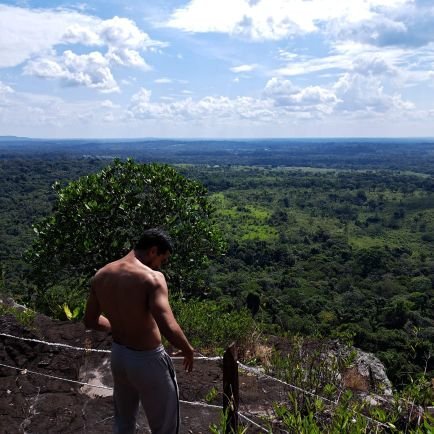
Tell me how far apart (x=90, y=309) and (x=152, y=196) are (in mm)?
7171

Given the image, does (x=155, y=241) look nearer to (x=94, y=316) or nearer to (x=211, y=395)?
(x=94, y=316)

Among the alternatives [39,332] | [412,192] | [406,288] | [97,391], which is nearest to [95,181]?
[39,332]

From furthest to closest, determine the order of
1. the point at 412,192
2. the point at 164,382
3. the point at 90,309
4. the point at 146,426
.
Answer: the point at 412,192 → the point at 146,426 → the point at 90,309 → the point at 164,382

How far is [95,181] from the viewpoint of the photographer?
35.0ft

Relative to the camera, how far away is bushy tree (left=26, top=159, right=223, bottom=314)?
10.5 metres

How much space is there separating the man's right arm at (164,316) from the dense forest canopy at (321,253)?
6.27 ft

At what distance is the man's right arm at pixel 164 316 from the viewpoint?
325 centimetres

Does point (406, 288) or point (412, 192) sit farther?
point (412, 192)

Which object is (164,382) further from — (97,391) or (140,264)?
(97,391)

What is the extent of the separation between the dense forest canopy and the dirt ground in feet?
4.39

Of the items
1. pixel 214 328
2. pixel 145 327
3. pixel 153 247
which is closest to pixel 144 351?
pixel 145 327

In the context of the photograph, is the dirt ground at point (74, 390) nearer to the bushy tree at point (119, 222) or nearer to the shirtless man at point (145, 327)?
the shirtless man at point (145, 327)

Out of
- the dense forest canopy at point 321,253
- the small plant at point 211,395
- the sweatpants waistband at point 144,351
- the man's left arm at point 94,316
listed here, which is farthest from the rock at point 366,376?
the man's left arm at point 94,316

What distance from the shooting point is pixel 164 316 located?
3.27m
